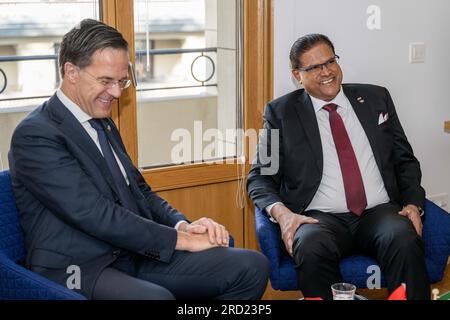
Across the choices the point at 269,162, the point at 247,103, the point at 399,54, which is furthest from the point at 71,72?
the point at 399,54

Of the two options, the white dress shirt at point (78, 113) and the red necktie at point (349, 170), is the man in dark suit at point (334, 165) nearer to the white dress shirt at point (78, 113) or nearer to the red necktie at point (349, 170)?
the red necktie at point (349, 170)

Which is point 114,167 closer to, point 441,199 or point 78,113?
point 78,113

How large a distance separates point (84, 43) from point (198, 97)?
120 cm

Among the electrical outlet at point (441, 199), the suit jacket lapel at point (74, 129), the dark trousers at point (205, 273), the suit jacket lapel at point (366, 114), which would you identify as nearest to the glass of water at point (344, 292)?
the dark trousers at point (205, 273)

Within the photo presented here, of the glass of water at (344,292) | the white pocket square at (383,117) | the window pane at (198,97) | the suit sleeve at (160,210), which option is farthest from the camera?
the window pane at (198,97)

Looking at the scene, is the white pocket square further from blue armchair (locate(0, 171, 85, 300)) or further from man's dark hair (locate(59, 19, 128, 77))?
blue armchair (locate(0, 171, 85, 300))

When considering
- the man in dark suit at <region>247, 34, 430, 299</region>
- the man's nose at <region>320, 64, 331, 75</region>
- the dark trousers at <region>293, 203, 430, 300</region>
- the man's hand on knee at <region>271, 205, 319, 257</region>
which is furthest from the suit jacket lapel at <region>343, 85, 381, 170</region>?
the man's hand on knee at <region>271, 205, 319, 257</region>

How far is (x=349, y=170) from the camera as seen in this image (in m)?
2.79

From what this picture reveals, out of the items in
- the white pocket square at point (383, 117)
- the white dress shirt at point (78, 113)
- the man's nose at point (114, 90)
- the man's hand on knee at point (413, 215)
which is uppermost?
the man's nose at point (114, 90)

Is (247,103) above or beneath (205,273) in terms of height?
above

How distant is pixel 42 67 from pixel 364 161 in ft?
4.86

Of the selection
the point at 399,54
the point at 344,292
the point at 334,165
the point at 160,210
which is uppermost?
the point at 399,54

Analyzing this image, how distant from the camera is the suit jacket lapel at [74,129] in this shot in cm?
216

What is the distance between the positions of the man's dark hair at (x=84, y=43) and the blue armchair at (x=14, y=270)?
1.40 feet
